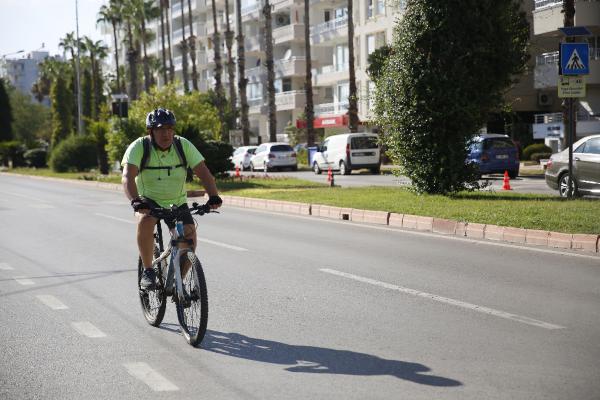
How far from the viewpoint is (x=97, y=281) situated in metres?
9.62

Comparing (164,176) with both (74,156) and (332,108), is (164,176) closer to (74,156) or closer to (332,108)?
(74,156)

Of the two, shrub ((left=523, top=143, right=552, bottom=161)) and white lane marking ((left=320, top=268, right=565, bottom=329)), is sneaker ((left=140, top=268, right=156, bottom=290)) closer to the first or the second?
white lane marking ((left=320, top=268, right=565, bottom=329))

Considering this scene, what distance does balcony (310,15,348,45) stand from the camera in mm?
59909

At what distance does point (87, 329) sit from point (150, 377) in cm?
174

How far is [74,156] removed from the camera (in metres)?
50.2

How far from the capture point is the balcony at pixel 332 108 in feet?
194

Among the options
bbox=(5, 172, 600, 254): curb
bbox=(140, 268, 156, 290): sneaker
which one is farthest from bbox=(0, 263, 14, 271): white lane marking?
bbox=(140, 268, 156, 290): sneaker

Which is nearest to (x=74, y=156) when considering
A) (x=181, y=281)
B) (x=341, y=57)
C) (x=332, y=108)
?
(x=332, y=108)

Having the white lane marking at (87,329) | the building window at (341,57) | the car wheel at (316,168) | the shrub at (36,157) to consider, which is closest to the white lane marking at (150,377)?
the white lane marking at (87,329)

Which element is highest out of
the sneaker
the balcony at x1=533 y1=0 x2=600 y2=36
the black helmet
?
the balcony at x1=533 y1=0 x2=600 y2=36

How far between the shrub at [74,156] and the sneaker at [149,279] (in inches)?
1744

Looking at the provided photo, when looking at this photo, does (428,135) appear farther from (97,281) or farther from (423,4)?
(97,281)

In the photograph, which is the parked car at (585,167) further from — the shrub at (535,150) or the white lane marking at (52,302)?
the shrub at (535,150)

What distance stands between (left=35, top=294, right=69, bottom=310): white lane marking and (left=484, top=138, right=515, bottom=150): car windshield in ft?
77.3
